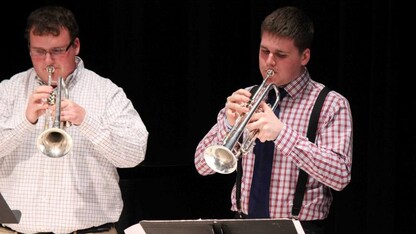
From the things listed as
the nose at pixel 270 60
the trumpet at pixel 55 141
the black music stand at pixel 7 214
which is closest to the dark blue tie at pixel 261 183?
the nose at pixel 270 60

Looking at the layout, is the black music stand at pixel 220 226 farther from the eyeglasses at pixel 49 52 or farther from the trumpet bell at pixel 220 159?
the eyeglasses at pixel 49 52

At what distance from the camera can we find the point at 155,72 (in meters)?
4.49

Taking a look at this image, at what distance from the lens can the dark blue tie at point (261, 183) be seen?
10.7 feet

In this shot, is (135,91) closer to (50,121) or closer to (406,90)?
(50,121)

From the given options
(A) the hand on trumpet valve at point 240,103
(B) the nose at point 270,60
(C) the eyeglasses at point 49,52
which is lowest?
(A) the hand on trumpet valve at point 240,103

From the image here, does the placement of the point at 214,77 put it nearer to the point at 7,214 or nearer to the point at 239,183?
the point at 239,183

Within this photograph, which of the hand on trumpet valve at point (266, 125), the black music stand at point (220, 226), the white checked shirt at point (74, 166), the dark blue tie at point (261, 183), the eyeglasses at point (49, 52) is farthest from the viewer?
the eyeglasses at point (49, 52)

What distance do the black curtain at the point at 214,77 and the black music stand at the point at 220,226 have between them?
1266mm

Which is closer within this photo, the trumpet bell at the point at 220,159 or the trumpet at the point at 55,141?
the trumpet bell at the point at 220,159

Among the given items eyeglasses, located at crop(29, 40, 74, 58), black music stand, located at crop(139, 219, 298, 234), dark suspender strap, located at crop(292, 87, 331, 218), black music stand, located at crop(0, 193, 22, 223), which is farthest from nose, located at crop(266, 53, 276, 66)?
black music stand, located at crop(0, 193, 22, 223)

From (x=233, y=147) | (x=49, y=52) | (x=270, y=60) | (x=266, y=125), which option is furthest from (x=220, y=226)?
(x=49, y=52)

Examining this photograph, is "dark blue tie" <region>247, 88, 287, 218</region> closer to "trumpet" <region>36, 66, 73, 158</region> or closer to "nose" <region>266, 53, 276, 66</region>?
"nose" <region>266, 53, 276, 66</region>

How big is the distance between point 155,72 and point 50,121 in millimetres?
1034

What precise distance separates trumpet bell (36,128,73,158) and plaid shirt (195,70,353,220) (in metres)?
0.53
